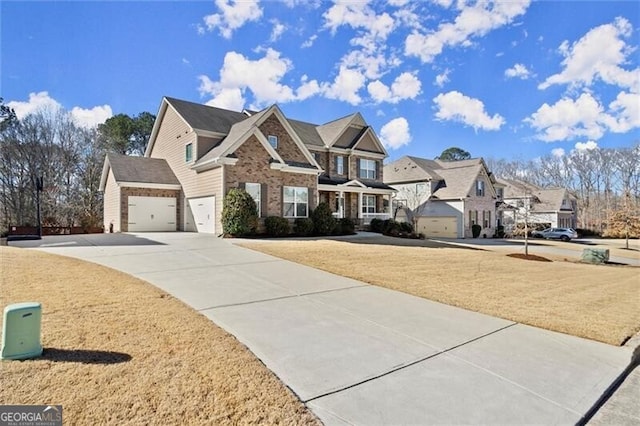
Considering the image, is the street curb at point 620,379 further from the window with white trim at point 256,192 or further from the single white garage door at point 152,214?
the single white garage door at point 152,214

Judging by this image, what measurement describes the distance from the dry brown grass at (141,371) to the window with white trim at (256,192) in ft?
43.6

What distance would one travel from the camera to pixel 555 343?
5.31 metres

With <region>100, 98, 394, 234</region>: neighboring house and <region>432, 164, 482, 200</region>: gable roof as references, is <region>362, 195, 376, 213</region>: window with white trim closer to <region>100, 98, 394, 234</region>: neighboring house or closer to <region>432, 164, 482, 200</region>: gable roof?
<region>100, 98, 394, 234</region>: neighboring house

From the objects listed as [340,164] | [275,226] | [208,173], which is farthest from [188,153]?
[340,164]

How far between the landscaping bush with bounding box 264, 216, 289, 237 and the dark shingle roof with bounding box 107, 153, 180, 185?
7.79 metres

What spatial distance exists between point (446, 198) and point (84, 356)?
34.0 m

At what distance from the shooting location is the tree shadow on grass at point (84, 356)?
12.4 feet

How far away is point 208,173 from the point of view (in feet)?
63.2

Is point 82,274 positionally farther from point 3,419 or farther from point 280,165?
point 280,165

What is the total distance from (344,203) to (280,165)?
29.6 feet

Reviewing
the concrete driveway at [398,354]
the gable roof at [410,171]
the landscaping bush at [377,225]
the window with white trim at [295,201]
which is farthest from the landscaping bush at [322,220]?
the gable roof at [410,171]

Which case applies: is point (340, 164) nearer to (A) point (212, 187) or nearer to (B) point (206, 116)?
(B) point (206, 116)

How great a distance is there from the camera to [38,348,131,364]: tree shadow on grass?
3.77 metres

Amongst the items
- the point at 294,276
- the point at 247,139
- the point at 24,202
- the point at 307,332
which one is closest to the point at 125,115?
the point at 24,202
